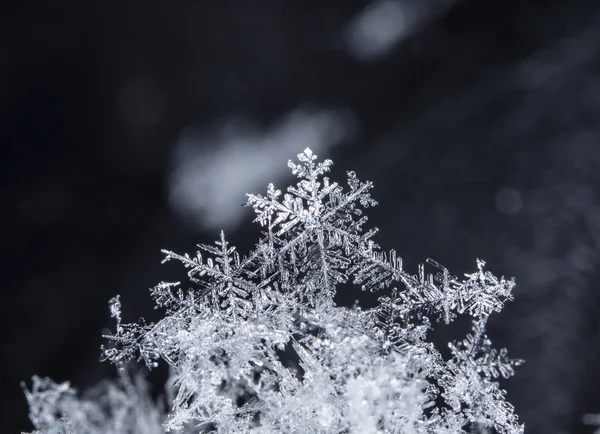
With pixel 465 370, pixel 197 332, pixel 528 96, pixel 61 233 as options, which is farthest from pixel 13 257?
pixel 528 96

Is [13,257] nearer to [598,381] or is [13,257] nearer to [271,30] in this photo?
[271,30]

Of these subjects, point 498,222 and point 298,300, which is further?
point 498,222

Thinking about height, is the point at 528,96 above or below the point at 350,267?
above

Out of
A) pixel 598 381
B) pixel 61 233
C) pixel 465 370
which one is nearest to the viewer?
pixel 465 370

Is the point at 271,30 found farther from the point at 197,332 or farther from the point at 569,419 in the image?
the point at 569,419

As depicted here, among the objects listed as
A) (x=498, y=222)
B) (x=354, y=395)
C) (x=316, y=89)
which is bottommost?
(x=354, y=395)

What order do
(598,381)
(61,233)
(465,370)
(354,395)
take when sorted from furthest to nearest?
(61,233), (598,381), (465,370), (354,395)
